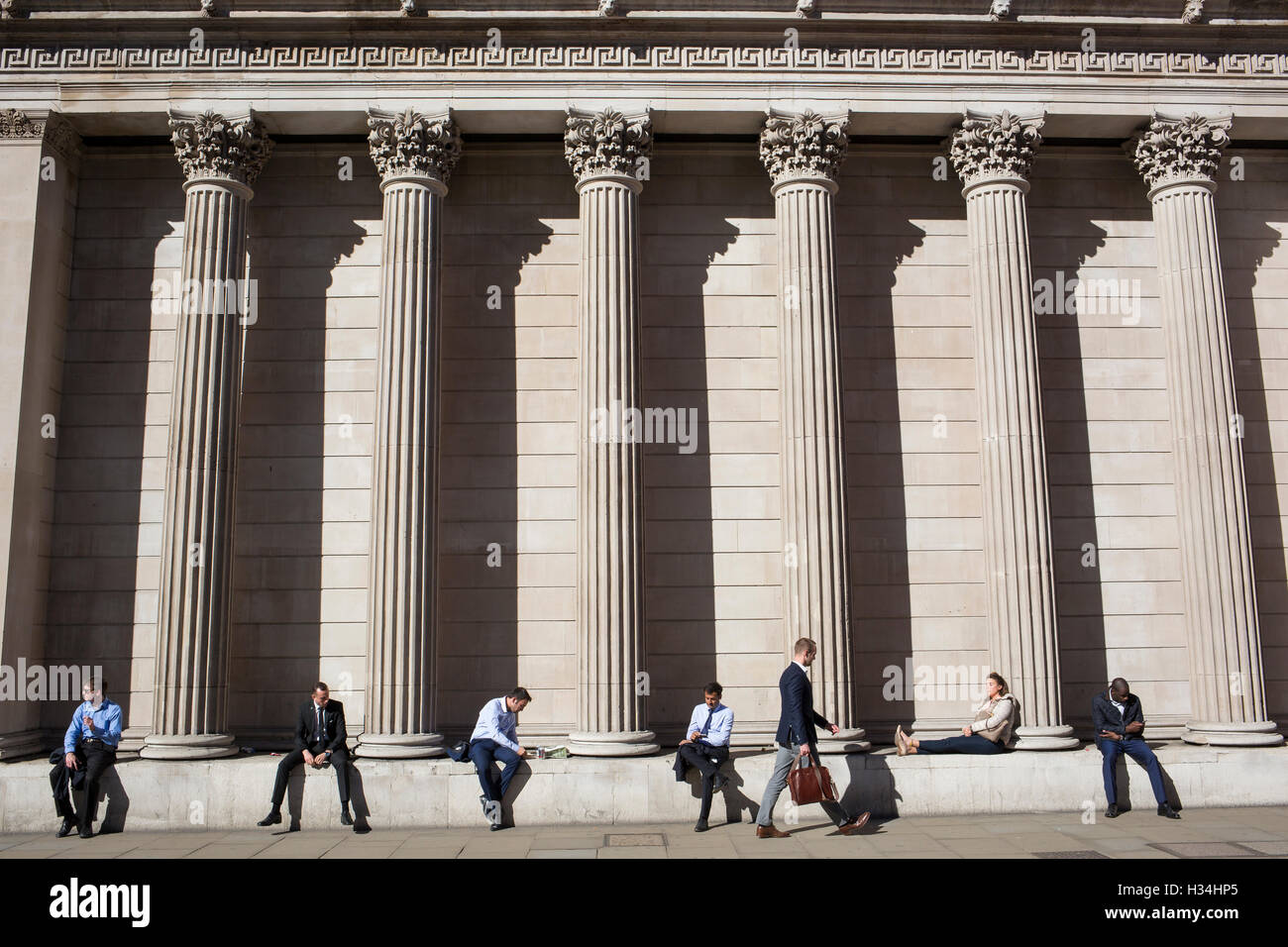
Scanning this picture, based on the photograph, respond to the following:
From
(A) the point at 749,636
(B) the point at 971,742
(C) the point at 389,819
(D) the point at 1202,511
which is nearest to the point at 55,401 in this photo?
(C) the point at 389,819

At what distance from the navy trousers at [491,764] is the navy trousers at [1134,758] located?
941 cm

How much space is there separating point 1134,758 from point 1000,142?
11267 mm

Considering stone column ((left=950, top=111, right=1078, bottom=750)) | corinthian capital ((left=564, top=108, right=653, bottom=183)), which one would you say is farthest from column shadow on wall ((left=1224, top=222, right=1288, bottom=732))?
corinthian capital ((left=564, top=108, right=653, bottom=183))

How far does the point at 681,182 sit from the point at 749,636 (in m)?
9.17

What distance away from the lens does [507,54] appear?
18766mm

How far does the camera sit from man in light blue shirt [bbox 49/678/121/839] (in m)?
15.0

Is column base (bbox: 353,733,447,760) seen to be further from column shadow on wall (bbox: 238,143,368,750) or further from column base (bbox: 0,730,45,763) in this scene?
column base (bbox: 0,730,45,763)

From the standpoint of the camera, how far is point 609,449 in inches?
689

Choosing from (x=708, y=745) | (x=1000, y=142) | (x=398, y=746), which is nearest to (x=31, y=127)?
(x=398, y=746)

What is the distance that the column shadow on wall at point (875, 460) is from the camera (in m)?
18.6

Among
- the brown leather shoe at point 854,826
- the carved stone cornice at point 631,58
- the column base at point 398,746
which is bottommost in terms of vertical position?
the brown leather shoe at point 854,826

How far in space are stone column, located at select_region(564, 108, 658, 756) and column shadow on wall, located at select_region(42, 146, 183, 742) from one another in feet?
27.0

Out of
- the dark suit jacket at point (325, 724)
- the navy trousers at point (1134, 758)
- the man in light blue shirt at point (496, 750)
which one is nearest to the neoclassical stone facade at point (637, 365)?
the navy trousers at point (1134, 758)

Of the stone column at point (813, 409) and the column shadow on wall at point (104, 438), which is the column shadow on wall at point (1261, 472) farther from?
the column shadow on wall at point (104, 438)
